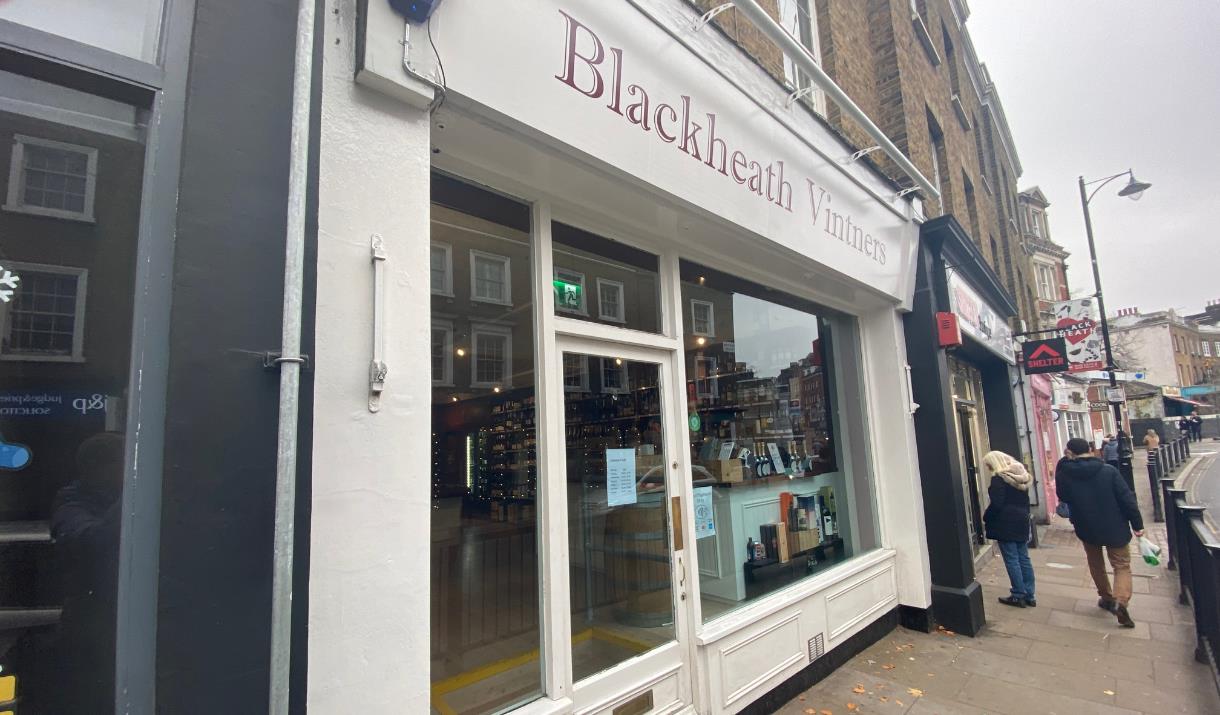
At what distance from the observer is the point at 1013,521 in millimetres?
6457

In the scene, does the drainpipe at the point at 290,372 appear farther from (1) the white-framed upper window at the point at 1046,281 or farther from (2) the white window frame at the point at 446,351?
(1) the white-framed upper window at the point at 1046,281

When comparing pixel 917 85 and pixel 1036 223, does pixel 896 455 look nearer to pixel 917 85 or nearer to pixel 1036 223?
pixel 917 85

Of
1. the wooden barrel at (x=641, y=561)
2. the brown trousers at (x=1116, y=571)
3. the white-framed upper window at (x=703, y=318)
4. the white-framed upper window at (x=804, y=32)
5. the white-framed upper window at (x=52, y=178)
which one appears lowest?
the brown trousers at (x=1116, y=571)

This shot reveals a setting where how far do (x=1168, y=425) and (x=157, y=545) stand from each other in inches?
2096

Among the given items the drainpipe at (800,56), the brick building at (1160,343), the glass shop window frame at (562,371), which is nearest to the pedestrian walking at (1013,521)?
the glass shop window frame at (562,371)

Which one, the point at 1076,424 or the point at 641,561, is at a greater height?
the point at 1076,424

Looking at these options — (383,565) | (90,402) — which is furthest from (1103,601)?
(90,402)

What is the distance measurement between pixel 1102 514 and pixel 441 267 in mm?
7138

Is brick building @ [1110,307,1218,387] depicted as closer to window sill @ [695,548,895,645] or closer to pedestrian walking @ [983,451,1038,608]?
pedestrian walking @ [983,451,1038,608]

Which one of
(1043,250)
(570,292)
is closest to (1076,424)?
(1043,250)

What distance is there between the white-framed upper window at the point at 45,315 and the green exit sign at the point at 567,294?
6.87 ft

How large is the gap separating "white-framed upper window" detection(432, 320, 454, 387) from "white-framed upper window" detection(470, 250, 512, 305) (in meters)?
0.27

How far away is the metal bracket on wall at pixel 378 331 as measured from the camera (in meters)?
1.91

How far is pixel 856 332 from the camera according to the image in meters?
6.42
